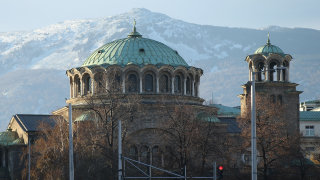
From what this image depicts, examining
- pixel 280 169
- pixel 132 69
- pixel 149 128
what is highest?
pixel 132 69

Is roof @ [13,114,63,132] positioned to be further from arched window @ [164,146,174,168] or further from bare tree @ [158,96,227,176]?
arched window @ [164,146,174,168]

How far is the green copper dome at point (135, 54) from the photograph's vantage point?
59.8 meters

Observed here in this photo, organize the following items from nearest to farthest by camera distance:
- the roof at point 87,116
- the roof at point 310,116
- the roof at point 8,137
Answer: the roof at point 87,116, the roof at point 8,137, the roof at point 310,116

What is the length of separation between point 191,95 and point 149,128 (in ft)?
24.1

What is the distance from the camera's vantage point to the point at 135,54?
60562 millimetres

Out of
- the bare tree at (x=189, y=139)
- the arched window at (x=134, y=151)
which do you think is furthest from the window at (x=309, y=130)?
the arched window at (x=134, y=151)

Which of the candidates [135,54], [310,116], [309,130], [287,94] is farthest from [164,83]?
[310,116]

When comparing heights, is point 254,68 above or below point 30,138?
above

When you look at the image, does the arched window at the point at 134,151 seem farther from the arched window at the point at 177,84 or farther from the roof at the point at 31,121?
the roof at the point at 31,121

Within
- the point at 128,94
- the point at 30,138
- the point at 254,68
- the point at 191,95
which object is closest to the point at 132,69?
the point at 128,94

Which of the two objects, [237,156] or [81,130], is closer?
[81,130]

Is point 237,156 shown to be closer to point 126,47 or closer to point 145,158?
point 145,158

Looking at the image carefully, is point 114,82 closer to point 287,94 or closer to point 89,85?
point 89,85

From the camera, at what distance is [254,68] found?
2672 inches
